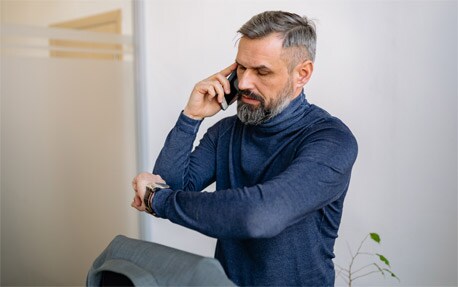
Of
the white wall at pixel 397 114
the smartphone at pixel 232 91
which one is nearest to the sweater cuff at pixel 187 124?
the smartphone at pixel 232 91

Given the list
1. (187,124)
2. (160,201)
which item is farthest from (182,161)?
(160,201)

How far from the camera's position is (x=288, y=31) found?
4.74 feet

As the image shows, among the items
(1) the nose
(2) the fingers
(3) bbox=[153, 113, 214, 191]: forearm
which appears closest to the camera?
(2) the fingers

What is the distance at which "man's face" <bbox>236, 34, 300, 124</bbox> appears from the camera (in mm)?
1431

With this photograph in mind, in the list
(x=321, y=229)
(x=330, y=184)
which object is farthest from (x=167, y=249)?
(x=321, y=229)

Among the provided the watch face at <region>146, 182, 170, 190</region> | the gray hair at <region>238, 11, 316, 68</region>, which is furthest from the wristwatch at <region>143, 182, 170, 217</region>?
the gray hair at <region>238, 11, 316, 68</region>

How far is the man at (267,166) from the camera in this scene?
116 centimetres

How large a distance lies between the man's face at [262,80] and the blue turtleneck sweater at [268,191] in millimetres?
33

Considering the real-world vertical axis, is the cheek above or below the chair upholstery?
above

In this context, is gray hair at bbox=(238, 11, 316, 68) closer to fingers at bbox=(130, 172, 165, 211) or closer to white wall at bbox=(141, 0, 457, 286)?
fingers at bbox=(130, 172, 165, 211)

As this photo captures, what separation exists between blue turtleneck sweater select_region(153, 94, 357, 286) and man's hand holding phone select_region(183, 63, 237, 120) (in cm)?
4

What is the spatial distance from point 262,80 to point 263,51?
0.08 m

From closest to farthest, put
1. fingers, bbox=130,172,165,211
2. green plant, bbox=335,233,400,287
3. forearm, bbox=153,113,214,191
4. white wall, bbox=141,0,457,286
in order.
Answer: fingers, bbox=130,172,165,211 → forearm, bbox=153,113,214,191 → white wall, bbox=141,0,457,286 → green plant, bbox=335,233,400,287

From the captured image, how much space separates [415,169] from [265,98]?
953 millimetres
